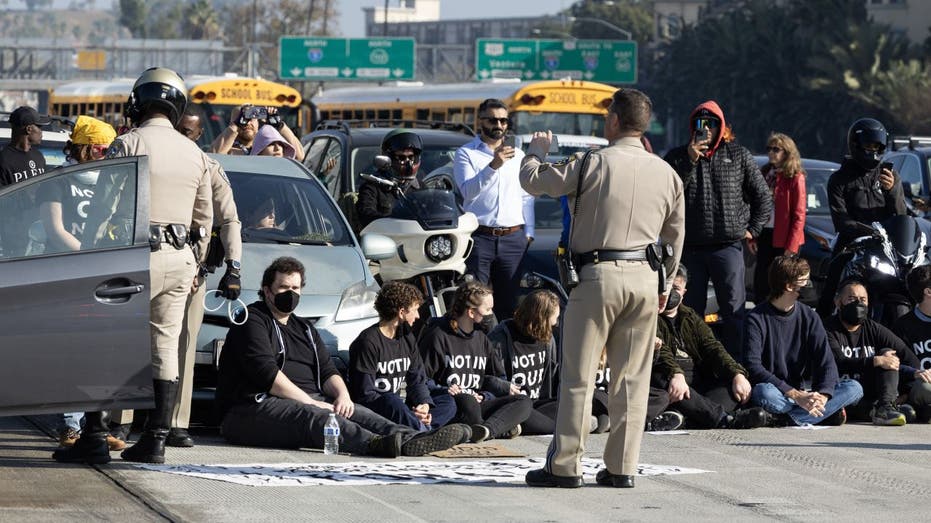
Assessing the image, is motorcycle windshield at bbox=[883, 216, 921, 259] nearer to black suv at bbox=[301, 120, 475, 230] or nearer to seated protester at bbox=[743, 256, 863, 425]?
seated protester at bbox=[743, 256, 863, 425]

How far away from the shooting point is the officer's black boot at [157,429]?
316 inches

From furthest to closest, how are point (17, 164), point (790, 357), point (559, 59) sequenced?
point (559, 59)
point (17, 164)
point (790, 357)

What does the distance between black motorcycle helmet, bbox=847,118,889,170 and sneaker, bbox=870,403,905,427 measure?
8.01ft

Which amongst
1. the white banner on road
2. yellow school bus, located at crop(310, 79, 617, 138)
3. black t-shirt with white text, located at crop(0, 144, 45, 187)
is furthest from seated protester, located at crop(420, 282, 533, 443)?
yellow school bus, located at crop(310, 79, 617, 138)

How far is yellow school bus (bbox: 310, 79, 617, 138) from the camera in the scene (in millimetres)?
27609

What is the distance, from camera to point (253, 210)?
10875 mm

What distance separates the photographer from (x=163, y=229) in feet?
26.4

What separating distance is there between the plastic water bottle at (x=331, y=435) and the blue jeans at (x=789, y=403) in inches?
116

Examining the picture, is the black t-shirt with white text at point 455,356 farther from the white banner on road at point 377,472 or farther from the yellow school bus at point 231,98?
the yellow school bus at point 231,98

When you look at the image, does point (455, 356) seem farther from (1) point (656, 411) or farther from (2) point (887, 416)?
(2) point (887, 416)

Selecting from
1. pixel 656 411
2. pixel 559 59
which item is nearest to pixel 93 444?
pixel 656 411

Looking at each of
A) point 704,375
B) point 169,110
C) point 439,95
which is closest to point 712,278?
point 704,375

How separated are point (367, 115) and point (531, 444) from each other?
2354 centimetres

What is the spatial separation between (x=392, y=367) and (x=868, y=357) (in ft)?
11.0
